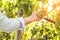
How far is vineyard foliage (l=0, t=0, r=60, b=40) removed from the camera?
1.46m

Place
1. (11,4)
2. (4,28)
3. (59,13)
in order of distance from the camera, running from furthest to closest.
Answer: (11,4), (59,13), (4,28)

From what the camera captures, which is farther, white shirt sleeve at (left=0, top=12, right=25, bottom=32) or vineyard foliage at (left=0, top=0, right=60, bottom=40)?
vineyard foliage at (left=0, top=0, right=60, bottom=40)

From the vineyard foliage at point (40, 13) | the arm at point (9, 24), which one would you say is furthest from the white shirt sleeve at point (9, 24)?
the vineyard foliage at point (40, 13)

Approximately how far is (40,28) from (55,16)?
176mm

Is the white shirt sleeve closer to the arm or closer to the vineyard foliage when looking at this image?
the arm

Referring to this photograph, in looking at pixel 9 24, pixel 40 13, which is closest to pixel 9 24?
pixel 9 24

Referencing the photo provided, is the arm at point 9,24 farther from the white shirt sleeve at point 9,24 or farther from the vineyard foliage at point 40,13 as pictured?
the vineyard foliage at point 40,13

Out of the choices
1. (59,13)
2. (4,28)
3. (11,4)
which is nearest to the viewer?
(4,28)

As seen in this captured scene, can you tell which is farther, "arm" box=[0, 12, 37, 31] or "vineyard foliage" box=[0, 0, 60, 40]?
"vineyard foliage" box=[0, 0, 60, 40]

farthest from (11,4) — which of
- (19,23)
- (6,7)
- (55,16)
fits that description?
(19,23)

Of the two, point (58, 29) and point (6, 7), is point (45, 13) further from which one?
point (6, 7)

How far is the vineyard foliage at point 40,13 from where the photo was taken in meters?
1.46

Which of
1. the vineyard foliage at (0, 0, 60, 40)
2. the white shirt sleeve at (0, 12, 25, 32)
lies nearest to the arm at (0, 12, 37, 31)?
the white shirt sleeve at (0, 12, 25, 32)

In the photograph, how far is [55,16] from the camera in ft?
4.79
